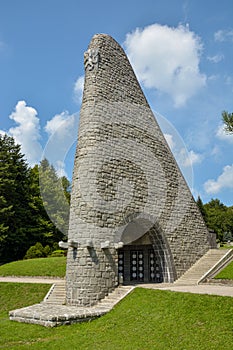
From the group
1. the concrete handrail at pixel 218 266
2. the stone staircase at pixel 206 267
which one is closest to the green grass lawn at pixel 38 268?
the stone staircase at pixel 206 267

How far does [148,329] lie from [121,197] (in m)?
6.86

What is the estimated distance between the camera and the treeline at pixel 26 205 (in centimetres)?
3350

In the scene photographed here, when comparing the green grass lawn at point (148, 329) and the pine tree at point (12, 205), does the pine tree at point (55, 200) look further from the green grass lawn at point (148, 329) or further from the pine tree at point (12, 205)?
the green grass lawn at point (148, 329)

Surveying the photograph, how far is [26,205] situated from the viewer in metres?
36.5

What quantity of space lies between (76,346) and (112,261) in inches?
211

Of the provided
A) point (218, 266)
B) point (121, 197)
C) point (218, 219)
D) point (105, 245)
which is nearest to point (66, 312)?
point (105, 245)

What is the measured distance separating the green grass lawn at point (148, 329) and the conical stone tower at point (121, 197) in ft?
8.94

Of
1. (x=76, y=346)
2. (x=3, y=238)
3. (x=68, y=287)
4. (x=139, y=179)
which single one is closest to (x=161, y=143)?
(x=139, y=179)

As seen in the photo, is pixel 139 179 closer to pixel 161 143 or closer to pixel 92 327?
pixel 161 143

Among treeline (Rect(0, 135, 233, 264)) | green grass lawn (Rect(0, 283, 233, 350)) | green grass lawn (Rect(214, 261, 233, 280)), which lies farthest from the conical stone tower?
treeline (Rect(0, 135, 233, 264))

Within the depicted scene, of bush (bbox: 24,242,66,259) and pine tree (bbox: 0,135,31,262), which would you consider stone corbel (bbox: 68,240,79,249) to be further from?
pine tree (bbox: 0,135,31,262)

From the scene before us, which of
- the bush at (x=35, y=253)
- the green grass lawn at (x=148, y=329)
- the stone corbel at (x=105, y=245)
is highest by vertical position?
the bush at (x=35, y=253)

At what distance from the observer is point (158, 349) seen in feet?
27.8

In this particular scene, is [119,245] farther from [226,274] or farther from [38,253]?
[38,253]
